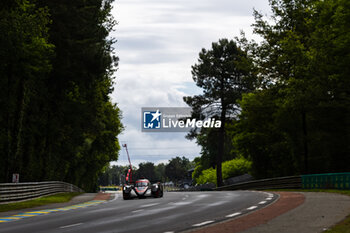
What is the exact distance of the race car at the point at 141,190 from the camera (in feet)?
96.7

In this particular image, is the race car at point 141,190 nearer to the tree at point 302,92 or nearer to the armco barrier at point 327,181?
the armco barrier at point 327,181

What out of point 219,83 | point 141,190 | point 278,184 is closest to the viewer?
point 141,190

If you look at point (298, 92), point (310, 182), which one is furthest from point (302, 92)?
point (310, 182)

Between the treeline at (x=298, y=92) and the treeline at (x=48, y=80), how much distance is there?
39.4 ft

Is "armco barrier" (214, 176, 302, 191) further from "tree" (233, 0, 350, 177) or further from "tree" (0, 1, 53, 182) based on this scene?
"tree" (0, 1, 53, 182)

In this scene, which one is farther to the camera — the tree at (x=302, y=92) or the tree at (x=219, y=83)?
the tree at (x=219, y=83)

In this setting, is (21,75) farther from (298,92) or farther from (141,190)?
(298,92)

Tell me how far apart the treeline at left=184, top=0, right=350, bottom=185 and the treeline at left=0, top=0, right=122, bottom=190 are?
39.4 ft

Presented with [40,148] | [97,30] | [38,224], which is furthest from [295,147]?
[38,224]

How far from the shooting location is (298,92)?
32.6 meters

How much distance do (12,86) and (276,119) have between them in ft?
65.3

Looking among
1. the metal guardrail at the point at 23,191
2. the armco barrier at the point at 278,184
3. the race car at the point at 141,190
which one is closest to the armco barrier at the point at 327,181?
the armco barrier at the point at 278,184

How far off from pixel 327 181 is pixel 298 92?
684 centimetres

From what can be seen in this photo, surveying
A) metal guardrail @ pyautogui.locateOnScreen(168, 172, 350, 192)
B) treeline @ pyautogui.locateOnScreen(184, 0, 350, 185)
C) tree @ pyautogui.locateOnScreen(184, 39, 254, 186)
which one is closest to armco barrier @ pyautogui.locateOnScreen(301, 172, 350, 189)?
metal guardrail @ pyautogui.locateOnScreen(168, 172, 350, 192)
